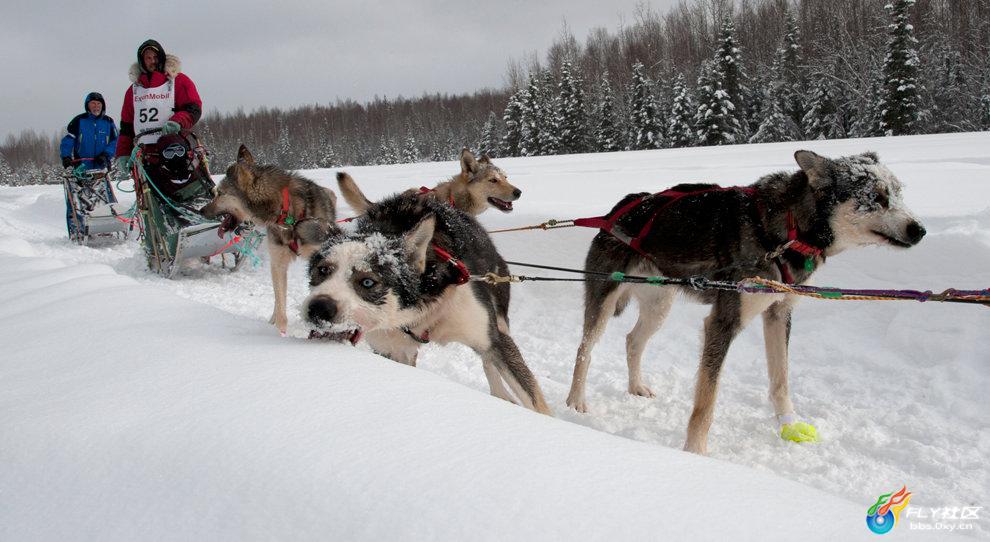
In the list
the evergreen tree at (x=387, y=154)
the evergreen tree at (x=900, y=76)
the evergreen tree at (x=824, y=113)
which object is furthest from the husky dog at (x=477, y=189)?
the evergreen tree at (x=387, y=154)

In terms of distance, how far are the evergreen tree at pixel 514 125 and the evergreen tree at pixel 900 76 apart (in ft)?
67.8

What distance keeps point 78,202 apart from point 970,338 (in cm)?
1008

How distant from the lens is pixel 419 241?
6.84 ft

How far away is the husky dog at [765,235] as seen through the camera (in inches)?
90.7

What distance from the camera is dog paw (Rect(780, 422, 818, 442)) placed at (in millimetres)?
2521

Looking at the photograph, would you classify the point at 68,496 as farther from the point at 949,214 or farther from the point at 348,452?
the point at 949,214

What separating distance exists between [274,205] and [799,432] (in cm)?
374

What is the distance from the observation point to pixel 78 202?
27.2 feet

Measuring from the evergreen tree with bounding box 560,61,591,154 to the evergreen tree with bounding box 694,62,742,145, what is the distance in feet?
27.3

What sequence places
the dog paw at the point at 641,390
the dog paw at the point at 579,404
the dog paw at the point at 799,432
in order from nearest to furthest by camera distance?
the dog paw at the point at 799,432 → the dog paw at the point at 579,404 → the dog paw at the point at 641,390

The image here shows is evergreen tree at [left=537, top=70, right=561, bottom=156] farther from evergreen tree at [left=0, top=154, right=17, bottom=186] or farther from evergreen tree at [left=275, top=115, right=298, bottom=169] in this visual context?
evergreen tree at [left=0, top=154, right=17, bottom=186]

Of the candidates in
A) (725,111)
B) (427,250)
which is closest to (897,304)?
(427,250)

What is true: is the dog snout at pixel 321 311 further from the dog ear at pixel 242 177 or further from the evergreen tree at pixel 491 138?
the evergreen tree at pixel 491 138

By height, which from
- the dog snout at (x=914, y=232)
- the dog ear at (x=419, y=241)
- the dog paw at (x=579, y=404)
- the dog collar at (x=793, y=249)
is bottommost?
the dog paw at (x=579, y=404)
